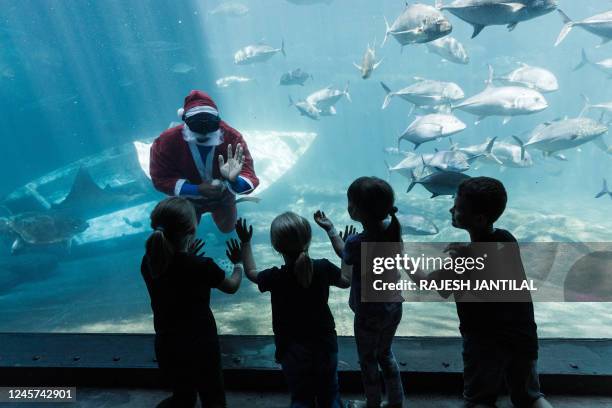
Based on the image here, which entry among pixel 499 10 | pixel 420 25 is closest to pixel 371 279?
pixel 499 10

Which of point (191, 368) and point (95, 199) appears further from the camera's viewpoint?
point (95, 199)

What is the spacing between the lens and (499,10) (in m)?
3.96

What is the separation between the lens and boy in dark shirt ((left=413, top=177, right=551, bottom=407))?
195cm

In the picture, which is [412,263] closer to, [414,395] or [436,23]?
[414,395]

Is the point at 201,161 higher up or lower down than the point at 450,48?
lower down

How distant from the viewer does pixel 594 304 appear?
5652 mm

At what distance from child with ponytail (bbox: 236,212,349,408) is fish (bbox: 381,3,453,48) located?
12.2 feet

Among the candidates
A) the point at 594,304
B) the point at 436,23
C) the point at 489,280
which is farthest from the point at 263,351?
the point at 594,304

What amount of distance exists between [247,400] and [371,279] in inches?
49.1

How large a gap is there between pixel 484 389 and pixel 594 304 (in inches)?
200

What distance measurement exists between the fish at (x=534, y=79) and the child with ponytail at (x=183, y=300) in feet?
24.0

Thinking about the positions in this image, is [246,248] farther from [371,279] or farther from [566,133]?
[566,133]

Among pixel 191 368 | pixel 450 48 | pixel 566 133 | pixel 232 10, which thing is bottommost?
pixel 191 368

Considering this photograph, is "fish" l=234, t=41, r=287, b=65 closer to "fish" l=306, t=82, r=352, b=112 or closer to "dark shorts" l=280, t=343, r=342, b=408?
"fish" l=306, t=82, r=352, b=112
